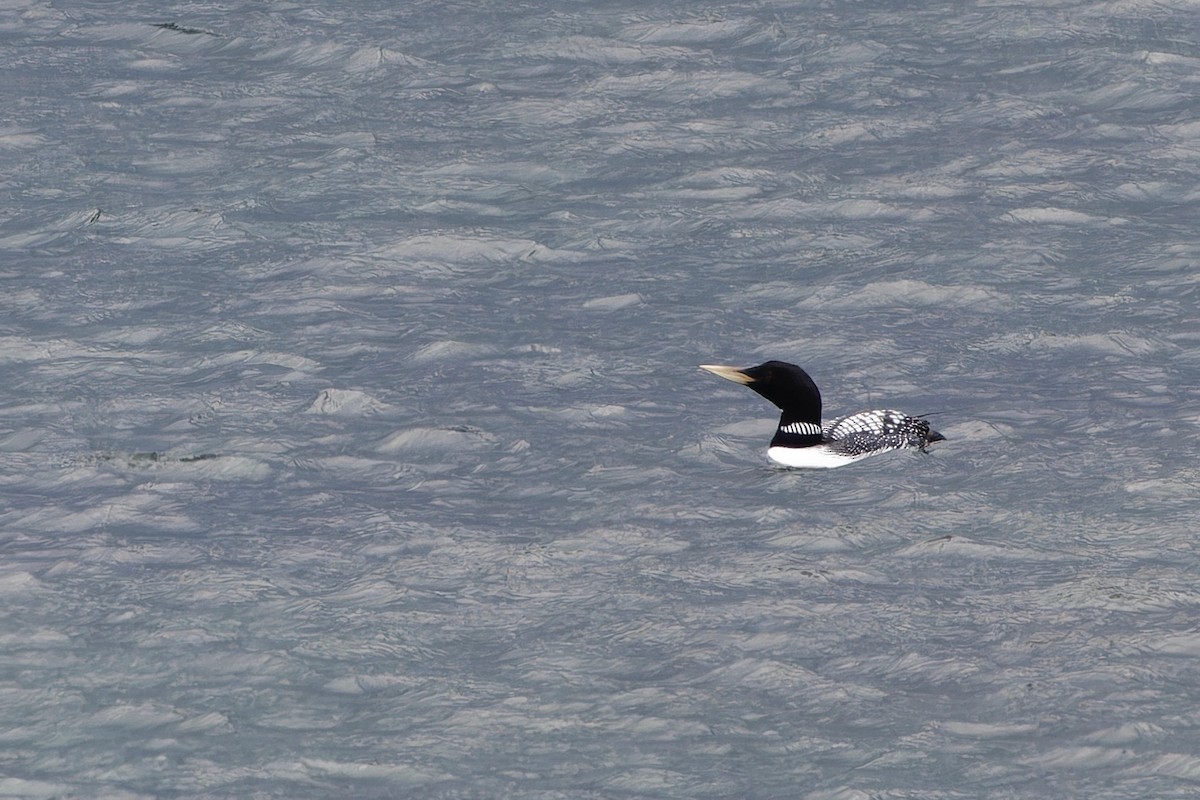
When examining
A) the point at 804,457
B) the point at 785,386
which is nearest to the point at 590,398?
the point at 785,386

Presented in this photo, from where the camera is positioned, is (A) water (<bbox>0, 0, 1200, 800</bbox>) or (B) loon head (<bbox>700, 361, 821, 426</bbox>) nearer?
(A) water (<bbox>0, 0, 1200, 800</bbox>)

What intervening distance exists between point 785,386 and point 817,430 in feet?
1.22

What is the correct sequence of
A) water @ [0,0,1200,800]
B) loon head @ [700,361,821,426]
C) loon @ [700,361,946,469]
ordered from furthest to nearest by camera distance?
1. loon head @ [700,361,821,426]
2. loon @ [700,361,946,469]
3. water @ [0,0,1200,800]

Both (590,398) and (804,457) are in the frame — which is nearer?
(804,457)

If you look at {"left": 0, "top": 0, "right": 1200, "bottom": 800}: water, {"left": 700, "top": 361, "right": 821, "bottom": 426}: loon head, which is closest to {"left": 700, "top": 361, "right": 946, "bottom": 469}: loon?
{"left": 700, "top": 361, "right": 821, "bottom": 426}: loon head

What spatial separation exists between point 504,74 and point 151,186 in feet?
12.4

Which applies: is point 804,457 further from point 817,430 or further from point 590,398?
point 590,398

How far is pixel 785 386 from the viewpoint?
548 inches

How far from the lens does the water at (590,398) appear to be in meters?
10.5

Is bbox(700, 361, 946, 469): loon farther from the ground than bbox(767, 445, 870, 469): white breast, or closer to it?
farther from the ground

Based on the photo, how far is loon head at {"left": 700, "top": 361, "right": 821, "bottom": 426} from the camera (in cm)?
1384

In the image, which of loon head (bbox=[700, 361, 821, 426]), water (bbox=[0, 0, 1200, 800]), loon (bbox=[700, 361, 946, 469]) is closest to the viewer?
water (bbox=[0, 0, 1200, 800])

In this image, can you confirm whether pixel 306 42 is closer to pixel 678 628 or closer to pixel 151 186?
pixel 151 186

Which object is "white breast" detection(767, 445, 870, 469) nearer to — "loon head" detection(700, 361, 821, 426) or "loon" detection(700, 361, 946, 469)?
"loon" detection(700, 361, 946, 469)
